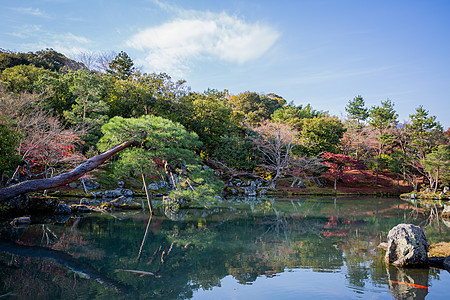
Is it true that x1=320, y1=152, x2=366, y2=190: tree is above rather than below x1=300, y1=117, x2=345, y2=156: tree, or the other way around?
below

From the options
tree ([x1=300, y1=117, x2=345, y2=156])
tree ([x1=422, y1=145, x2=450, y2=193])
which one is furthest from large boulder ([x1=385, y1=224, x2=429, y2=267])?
tree ([x1=422, y1=145, x2=450, y2=193])

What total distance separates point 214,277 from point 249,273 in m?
0.58

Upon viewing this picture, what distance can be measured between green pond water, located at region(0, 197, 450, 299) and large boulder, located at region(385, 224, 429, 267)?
0.67 ft

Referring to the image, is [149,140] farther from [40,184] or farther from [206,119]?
[206,119]

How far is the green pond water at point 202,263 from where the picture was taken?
3789mm

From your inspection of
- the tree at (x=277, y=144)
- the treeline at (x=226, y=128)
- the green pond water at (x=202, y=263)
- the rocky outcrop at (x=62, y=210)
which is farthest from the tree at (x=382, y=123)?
the rocky outcrop at (x=62, y=210)

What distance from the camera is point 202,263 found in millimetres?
5062

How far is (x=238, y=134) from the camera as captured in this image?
23.3m

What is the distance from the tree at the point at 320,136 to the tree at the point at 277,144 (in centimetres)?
101

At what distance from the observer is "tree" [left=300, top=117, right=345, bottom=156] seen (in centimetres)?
2110

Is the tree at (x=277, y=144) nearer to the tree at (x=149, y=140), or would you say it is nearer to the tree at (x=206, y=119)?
the tree at (x=206, y=119)

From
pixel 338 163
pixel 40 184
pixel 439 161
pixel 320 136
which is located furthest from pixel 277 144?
pixel 40 184

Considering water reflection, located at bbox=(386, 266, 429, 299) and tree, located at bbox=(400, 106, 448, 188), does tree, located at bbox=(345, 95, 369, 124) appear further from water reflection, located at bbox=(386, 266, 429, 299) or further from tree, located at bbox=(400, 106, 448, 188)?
water reflection, located at bbox=(386, 266, 429, 299)

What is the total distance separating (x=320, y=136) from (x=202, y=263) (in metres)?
18.5
